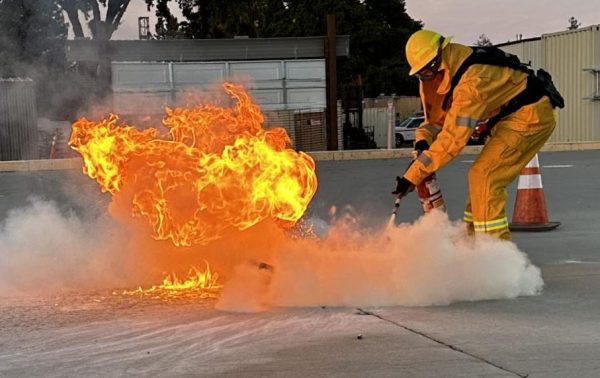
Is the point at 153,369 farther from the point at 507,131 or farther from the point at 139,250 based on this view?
the point at 507,131

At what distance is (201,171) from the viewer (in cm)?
484

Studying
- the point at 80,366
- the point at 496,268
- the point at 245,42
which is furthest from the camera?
the point at 245,42

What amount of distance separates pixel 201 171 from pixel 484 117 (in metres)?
1.98

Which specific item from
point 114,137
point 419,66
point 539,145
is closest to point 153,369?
point 114,137

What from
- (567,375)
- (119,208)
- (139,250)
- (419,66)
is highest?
(419,66)

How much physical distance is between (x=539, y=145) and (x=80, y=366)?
138 inches

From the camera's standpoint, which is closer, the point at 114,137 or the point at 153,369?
the point at 153,369

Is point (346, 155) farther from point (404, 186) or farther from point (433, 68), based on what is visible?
point (404, 186)

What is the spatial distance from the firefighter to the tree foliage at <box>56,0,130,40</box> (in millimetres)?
2685

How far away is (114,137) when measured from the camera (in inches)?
197

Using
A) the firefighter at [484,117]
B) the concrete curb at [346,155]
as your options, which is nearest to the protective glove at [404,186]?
the firefighter at [484,117]

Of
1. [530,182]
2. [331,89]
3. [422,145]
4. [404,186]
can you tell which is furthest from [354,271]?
[331,89]

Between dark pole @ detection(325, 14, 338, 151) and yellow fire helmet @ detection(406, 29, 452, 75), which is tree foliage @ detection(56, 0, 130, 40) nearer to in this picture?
yellow fire helmet @ detection(406, 29, 452, 75)

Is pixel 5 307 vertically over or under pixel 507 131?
under
